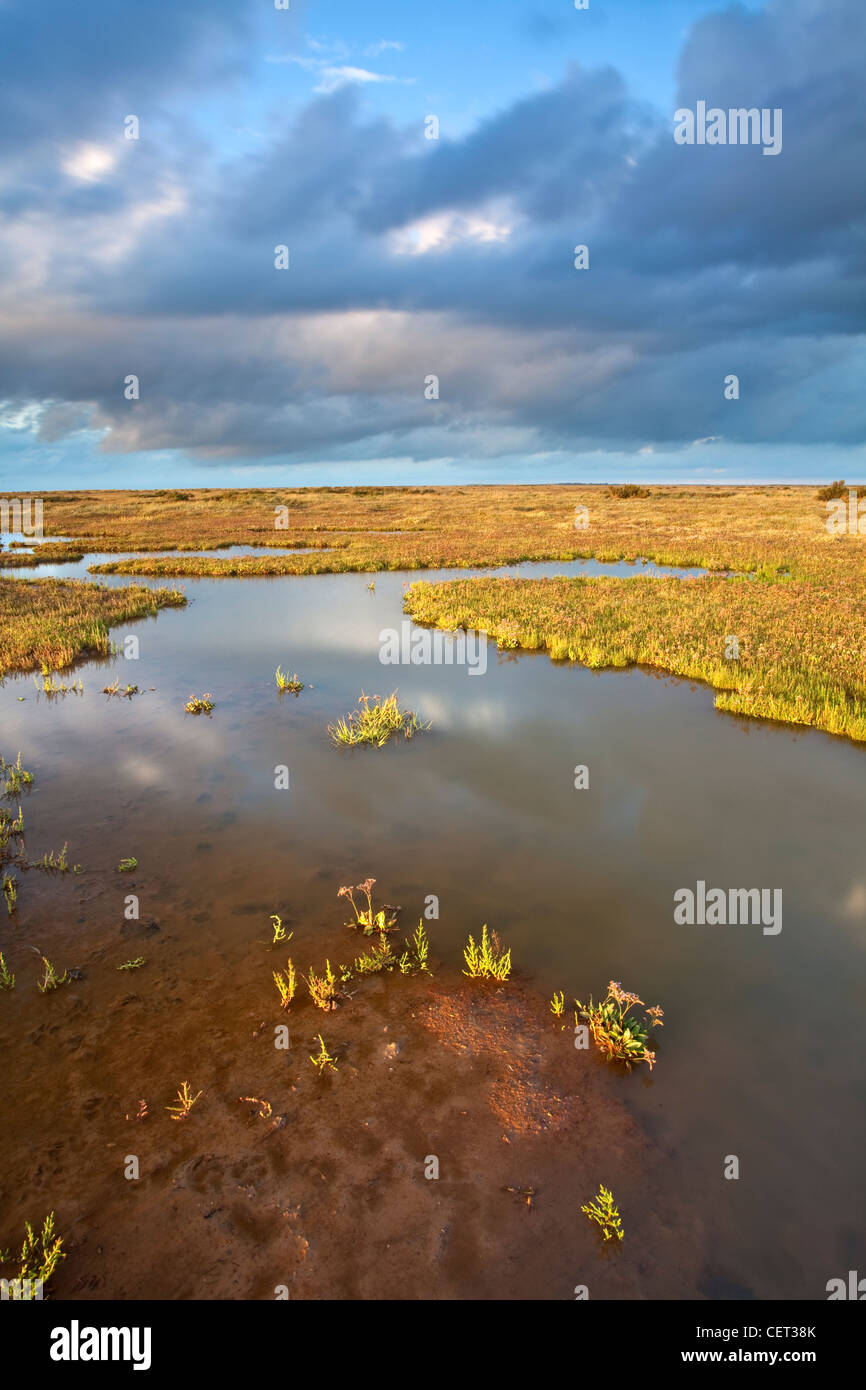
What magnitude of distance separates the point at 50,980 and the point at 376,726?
772 centimetres

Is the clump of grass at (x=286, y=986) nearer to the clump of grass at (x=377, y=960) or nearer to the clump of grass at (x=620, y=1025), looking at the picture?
the clump of grass at (x=377, y=960)

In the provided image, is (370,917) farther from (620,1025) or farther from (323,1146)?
(620,1025)

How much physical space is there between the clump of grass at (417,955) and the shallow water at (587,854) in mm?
207

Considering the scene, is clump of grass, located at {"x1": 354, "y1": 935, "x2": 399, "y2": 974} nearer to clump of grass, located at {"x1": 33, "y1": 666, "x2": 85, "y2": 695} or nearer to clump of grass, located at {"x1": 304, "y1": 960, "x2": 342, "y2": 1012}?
clump of grass, located at {"x1": 304, "y1": 960, "x2": 342, "y2": 1012}

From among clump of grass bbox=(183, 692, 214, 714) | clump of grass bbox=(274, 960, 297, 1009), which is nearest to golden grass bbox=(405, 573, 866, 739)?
clump of grass bbox=(183, 692, 214, 714)

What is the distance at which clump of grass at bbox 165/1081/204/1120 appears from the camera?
4953 millimetres

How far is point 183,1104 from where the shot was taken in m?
5.05

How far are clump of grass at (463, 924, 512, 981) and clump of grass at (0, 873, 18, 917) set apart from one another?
552 cm

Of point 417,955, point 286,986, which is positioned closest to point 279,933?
point 286,986

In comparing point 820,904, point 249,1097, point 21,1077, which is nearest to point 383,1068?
point 249,1097

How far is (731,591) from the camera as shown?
86.9 ft

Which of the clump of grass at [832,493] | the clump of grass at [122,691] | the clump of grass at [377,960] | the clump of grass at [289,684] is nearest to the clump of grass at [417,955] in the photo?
the clump of grass at [377,960]

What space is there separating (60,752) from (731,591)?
2495cm

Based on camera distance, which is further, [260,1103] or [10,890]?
[10,890]
